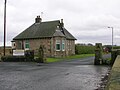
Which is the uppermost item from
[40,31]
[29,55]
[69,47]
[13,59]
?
[40,31]

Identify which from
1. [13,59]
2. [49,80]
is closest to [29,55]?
[13,59]

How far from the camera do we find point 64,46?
4734cm

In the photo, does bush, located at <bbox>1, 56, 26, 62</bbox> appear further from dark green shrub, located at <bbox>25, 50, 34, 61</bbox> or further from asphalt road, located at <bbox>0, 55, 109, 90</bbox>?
asphalt road, located at <bbox>0, 55, 109, 90</bbox>

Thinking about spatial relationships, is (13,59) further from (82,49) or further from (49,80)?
(82,49)

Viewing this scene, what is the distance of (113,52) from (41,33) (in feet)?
75.4

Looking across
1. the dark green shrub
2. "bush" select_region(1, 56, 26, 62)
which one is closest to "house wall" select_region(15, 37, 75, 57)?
"bush" select_region(1, 56, 26, 62)

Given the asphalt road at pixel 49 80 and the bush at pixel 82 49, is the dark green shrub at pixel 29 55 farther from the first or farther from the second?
the bush at pixel 82 49

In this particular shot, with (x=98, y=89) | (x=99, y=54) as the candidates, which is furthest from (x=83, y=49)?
(x=98, y=89)

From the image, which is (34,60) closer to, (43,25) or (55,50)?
(55,50)

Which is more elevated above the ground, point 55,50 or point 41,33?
point 41,33

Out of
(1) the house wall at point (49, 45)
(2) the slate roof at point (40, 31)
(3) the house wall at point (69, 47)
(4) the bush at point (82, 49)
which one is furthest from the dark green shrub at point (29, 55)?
(4) the bush at point (82, 49)

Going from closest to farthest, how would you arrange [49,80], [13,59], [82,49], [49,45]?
[49,80]
[13,59]
[49,45]
[82,49]

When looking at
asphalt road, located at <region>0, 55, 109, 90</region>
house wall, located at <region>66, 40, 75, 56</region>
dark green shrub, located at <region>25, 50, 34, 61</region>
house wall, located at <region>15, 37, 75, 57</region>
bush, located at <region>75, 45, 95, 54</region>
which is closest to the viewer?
asphalt road, located at <region>0, 55, 109, 90</region>

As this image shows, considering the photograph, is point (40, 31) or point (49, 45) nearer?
point (49, 45)
